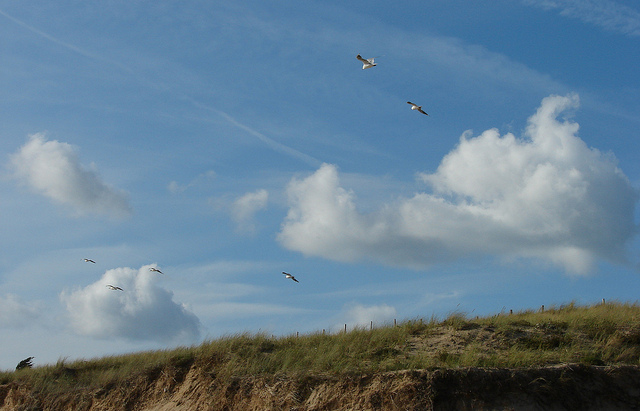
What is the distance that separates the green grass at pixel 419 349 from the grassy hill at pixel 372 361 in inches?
1.4

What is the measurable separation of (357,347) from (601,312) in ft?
32.8

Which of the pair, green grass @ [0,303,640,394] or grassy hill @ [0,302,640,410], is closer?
grassy hill @ [0,302,640,410]

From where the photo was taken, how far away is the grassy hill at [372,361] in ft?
52.7

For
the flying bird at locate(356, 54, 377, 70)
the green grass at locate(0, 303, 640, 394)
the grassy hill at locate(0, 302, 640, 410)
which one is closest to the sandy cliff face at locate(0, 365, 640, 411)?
the grassy hill at locate(0, 302, 640, 410)

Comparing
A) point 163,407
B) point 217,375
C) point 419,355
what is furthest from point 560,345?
point 163,407

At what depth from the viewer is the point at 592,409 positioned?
51.5 feet

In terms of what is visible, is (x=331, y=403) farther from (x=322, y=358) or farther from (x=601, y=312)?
(x=601, y=312)

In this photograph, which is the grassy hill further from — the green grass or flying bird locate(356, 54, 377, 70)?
flying bird locate(356, 54, 377, 70)

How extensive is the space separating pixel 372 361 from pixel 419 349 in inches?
70.8

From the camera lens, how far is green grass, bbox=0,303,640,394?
55.6 feet

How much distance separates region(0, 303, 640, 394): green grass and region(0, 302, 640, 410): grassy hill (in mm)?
35

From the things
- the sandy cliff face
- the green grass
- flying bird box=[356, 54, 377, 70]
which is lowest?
the sandy cliff face

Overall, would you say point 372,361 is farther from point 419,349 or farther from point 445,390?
point 445,390

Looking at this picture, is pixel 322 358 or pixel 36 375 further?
pixel 36 375
